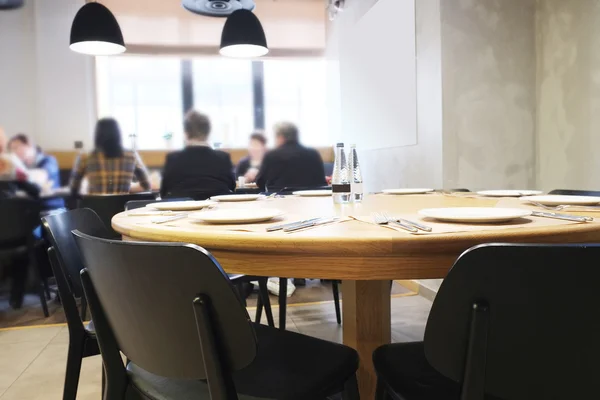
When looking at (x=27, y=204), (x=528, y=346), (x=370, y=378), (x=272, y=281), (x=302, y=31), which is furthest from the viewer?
(x=302, y=31)

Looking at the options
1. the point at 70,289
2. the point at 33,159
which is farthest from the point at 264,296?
the point at 33,159

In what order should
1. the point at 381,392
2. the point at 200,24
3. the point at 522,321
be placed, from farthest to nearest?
the point at 200,24
the point at 381,392
the point at 522,321

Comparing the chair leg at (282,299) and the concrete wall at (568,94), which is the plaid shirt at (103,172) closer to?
the chair leg at (282,299)

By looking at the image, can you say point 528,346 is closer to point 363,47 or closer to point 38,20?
point 363,47

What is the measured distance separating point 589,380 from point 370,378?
75 cm

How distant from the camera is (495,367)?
588mm

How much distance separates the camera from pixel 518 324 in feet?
1.83

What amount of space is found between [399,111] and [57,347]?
273 centimetres

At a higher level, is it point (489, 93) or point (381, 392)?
point (489, 93)

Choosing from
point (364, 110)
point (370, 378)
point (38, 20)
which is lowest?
point (370, 378)

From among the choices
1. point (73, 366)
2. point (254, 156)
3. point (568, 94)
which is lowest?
point (73, 366)

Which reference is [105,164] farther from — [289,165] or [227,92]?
[227,92]

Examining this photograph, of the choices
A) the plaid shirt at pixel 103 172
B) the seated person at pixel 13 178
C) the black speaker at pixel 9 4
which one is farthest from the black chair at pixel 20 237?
the black speaker at pixel 9 4

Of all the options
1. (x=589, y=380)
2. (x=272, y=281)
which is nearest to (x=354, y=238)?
(x=589, y=380)
